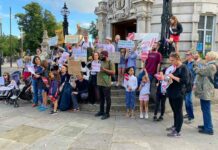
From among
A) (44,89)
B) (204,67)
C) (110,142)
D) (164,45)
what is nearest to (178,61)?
(204,67)

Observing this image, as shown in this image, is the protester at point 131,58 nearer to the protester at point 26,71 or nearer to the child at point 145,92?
the child at point 145,92

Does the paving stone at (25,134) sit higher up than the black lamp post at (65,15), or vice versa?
the black lamp post at (65,15)

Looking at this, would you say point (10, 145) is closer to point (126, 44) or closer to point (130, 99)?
point (130, 99)

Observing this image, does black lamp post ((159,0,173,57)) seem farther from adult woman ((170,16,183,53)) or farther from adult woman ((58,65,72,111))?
adult woman ((58,65,72,111))

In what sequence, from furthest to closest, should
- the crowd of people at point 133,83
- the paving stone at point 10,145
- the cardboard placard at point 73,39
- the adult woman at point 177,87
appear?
1. the cardboard placard at point 73,39
2. the crowd of people at point 133,83
3. the adult woman at point 177,87
4. the paving stone at point 10,145

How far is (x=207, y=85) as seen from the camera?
5.83 m

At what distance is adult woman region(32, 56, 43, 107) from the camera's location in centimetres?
827

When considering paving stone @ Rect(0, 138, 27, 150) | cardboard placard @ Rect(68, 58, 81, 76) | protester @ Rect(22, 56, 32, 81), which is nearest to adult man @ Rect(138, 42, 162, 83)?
cardboard placard @ Rect(68, 58, 81, 76)

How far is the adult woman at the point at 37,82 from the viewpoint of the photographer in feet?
27.1

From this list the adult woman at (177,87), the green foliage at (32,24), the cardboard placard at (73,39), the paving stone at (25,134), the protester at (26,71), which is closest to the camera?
the adult woman at (177,87)

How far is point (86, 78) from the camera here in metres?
8.16

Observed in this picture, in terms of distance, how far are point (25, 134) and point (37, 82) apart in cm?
282

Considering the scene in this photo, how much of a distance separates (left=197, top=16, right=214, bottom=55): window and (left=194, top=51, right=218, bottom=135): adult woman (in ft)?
25.4

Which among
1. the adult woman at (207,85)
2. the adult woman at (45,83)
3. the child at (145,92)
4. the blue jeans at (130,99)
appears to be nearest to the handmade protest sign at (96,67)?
the blue jeans at (130,99)
